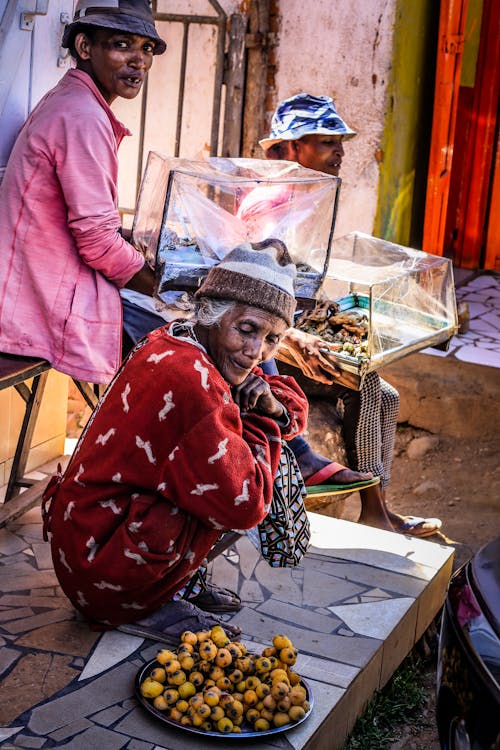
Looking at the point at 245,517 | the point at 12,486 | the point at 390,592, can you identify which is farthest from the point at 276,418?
the point at 12,486

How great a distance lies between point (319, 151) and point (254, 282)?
2.39 metres

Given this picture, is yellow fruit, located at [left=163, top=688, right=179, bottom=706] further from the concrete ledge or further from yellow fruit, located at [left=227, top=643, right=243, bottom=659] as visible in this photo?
the concrete ledge

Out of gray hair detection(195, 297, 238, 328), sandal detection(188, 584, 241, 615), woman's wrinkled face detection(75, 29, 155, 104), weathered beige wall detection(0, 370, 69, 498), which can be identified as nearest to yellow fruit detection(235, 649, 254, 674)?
sandal detection(188, 584, 241, 615)

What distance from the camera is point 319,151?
5215 mm

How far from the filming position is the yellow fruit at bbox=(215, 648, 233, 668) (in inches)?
115

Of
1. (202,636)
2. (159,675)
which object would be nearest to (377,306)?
(202,636)

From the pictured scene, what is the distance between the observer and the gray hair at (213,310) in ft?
10.0

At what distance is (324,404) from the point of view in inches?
219

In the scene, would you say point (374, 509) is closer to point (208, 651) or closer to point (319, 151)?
point (319, 151)

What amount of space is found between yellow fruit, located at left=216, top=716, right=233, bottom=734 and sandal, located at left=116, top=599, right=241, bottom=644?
1.57ft

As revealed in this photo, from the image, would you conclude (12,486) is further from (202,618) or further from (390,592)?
(390,592)

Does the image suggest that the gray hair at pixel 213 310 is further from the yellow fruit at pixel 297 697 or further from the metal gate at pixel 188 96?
the metal gate at pixel 188 96

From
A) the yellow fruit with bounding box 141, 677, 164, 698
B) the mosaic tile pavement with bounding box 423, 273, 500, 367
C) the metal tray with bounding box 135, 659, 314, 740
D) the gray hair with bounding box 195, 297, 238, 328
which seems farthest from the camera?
the mosaic tile pavement with bounding box 423, 273, 500, 367

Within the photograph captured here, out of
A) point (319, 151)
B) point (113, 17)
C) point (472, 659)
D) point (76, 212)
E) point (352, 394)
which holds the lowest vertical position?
point (352, 394)
